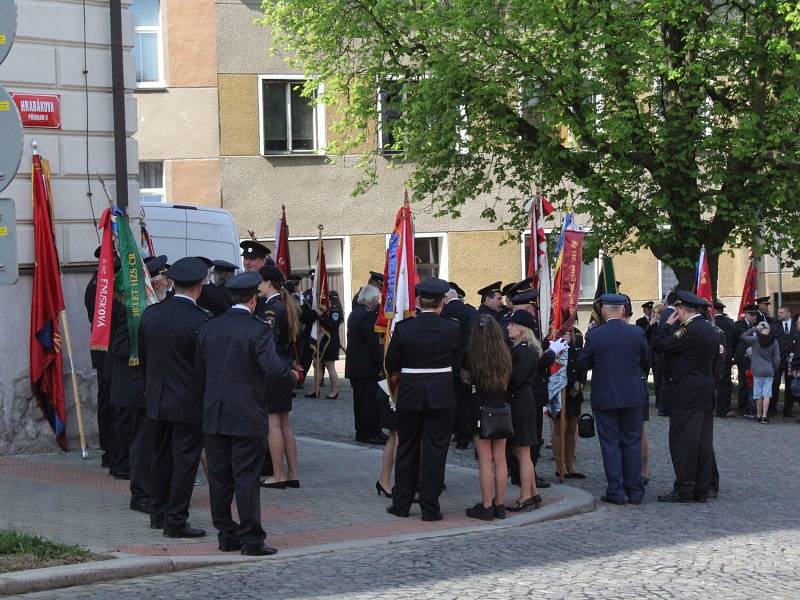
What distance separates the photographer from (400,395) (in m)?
10.4

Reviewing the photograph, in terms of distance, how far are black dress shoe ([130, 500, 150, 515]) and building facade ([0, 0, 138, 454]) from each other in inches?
133

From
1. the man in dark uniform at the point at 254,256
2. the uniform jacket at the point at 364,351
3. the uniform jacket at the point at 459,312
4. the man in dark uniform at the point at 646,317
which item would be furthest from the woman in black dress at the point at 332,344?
the man in dark uniform at the point at 254,256

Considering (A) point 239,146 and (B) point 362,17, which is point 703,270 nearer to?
(B) point 362,17

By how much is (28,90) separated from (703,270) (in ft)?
32.0

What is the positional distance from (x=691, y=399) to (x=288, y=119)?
20.6m

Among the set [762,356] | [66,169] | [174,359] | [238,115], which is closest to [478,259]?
[238,115]

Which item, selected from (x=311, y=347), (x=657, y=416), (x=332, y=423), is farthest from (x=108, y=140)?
(x=657, y=416)

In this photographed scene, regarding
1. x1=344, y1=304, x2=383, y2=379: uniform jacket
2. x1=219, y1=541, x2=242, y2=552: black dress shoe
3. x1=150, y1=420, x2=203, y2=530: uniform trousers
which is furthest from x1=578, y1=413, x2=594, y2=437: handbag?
x1=219, y1=541, x2=242, y2=552: black dress shoe

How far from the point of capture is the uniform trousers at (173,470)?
9.32 m

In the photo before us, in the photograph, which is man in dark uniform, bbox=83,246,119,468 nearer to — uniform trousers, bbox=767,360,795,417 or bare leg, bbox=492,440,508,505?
bare leg, bbox=492,440,508,505

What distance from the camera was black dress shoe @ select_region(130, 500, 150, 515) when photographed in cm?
1027

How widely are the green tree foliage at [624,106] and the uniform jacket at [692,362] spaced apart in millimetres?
10304

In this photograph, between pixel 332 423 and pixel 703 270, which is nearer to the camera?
pixel 332 423

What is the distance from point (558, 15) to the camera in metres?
22.3
